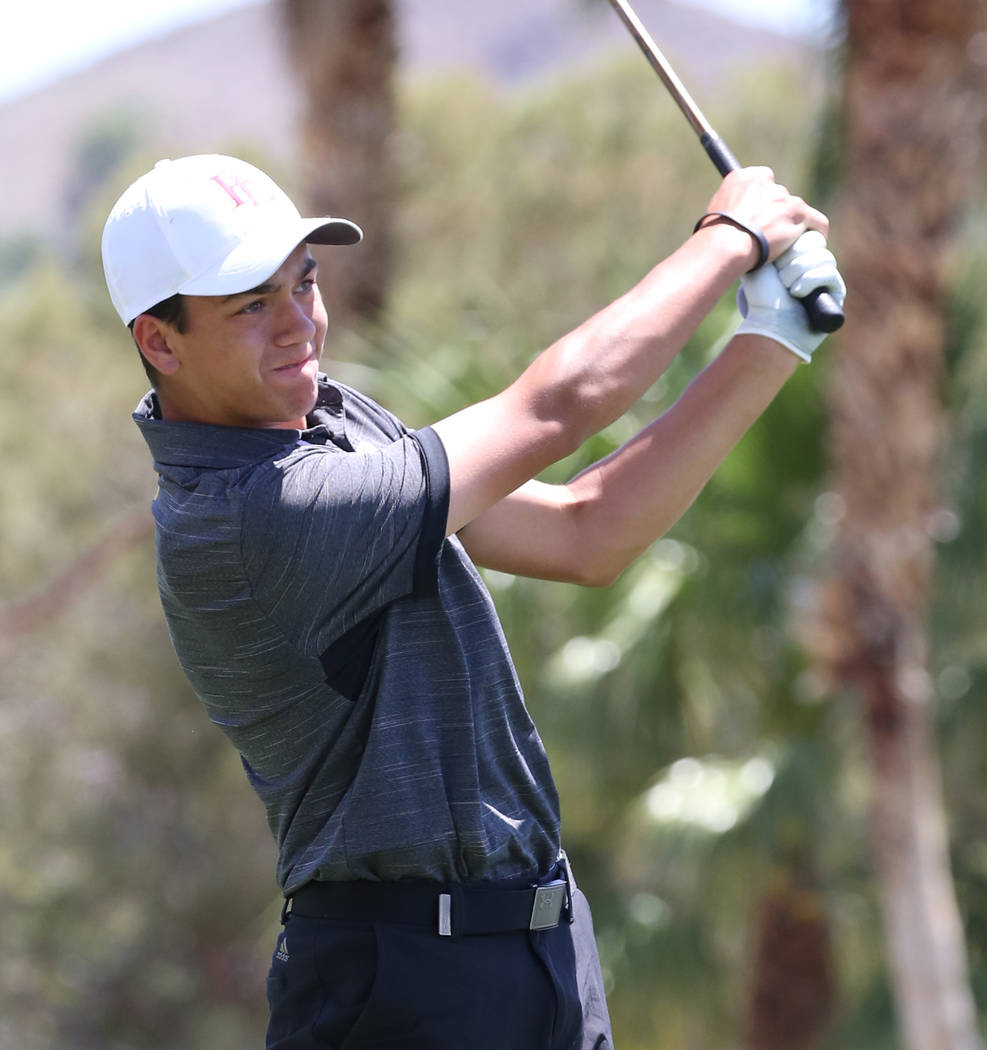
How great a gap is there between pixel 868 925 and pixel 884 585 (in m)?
3.55

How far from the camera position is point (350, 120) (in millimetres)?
10117

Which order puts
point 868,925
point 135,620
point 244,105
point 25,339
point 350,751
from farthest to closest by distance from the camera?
1. point 244,105
2. point 25,339
3. point 135,620
4. point 868,925
5. point 350,751

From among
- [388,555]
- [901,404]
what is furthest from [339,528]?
[901,404]

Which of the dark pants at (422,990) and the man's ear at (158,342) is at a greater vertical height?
the man's ear at (158,342)

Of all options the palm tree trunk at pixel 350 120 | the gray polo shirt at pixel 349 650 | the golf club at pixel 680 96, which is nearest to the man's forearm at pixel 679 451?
the gray polo shirt at pixel 349 650

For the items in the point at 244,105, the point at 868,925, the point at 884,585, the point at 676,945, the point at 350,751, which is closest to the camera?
the point at 350,751

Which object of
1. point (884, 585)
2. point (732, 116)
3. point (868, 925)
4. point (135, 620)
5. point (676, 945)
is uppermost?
point (732, 116)

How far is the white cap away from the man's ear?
2 centimetres

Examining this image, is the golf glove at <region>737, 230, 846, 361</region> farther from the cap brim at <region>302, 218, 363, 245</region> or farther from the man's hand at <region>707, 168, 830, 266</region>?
the cap brim at <region>302, 218, 363, 245</region>

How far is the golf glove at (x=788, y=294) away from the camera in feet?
7.23

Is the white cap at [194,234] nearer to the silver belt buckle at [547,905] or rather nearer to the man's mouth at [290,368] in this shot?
the man's mouth at [290,368]

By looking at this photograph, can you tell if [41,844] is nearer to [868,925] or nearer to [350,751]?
[868,925]

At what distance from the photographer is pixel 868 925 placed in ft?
30.6

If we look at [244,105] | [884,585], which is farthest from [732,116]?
[244,105]
